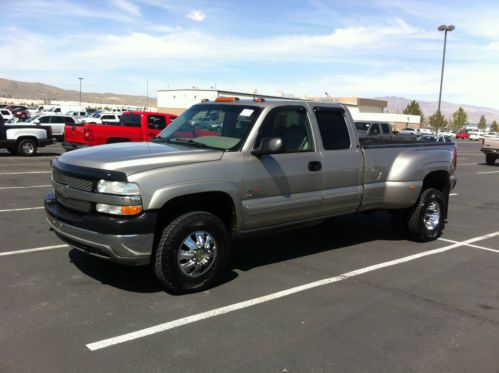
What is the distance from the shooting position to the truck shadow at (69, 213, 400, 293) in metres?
5.16

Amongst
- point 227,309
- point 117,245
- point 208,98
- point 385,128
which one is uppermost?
point 208,98

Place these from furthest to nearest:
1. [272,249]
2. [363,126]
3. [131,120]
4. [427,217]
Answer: [363,126], [131,120], [427,217], [272,249]

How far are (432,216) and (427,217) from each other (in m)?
0.09

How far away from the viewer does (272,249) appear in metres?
6.56

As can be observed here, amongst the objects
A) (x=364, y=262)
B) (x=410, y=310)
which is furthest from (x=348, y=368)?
(x=364, y=262)

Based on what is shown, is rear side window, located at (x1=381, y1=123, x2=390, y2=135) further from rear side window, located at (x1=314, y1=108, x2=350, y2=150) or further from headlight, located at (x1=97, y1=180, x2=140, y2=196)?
headlight, located at (x1=97, y1=180, x2=140, y2=196)

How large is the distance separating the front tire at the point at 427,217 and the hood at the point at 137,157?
3.54 metres

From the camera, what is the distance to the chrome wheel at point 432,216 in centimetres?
723

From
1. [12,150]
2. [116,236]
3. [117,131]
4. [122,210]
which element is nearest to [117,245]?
[116,236]

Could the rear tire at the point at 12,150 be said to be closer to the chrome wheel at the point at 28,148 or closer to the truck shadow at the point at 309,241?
the chrome wheel at the point at 28,148

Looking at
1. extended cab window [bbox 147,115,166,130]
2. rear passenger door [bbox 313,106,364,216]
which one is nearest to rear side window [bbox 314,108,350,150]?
rear passenger door [bbox 313,106,364,216]

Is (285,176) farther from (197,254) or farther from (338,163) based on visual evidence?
(197,254)

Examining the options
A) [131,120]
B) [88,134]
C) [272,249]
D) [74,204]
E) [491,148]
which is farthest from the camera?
[491,148]

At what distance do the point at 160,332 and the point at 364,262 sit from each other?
309 centimetres
